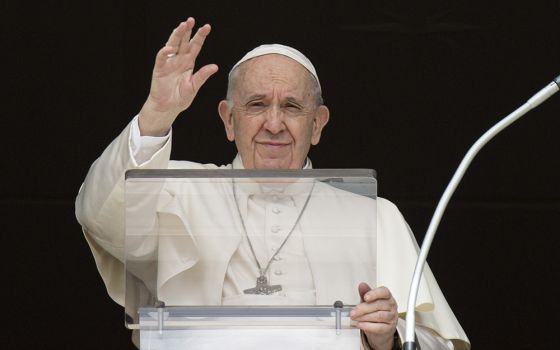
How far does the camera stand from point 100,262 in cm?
408

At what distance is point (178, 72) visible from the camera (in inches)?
142

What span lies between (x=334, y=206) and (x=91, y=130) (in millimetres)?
2437

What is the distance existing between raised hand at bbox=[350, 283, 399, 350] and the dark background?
2278 millimetres

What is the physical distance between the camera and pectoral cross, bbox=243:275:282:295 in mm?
3404

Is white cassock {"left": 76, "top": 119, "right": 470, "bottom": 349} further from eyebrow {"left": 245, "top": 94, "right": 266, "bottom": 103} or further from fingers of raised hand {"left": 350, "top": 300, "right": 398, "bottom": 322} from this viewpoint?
eyebrow {"left": 245, "top": 94, "right": 266, "bottom": 103}

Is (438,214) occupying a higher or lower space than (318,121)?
lower

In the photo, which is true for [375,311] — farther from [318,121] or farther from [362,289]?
[318,121]

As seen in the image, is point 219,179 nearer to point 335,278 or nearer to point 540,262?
point 335,278

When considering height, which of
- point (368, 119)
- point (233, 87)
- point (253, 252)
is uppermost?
point (368, 119)

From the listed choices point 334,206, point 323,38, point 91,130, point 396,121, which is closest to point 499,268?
point 396,121

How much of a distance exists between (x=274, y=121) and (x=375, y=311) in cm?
91

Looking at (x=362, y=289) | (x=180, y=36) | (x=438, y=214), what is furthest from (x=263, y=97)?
(x=438, y=214)

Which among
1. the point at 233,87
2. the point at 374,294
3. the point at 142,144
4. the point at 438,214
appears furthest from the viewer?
the point at 233,87

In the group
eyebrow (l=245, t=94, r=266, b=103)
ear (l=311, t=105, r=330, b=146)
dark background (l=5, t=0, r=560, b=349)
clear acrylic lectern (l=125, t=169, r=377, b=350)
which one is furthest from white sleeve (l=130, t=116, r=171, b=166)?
dark background (l=5, t=0, r=560, b=349)
